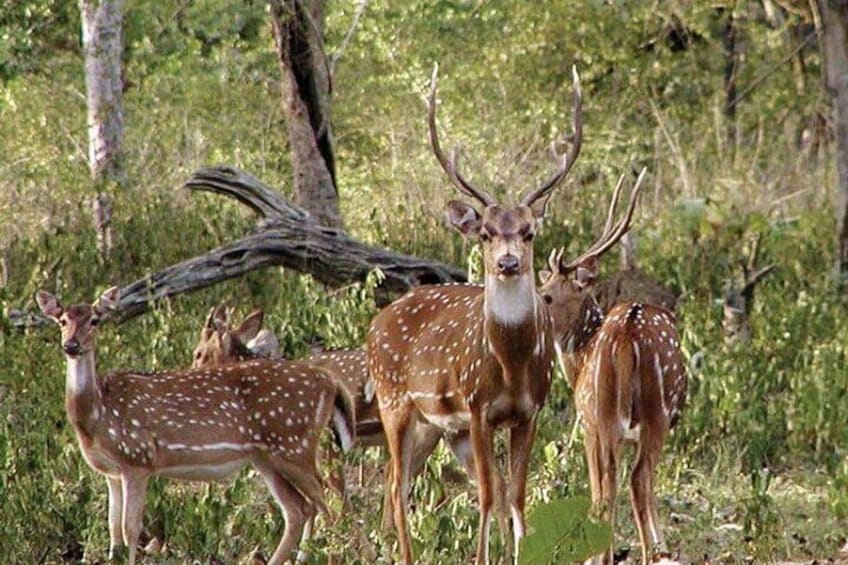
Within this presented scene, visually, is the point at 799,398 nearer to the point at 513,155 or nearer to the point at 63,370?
the point at 63,370

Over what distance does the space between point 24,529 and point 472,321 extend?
1993 mm

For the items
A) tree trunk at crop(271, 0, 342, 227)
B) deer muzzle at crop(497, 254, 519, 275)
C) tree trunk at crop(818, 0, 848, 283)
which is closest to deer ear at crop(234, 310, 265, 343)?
deer muzzle at crop(497, 254, 519, 275)

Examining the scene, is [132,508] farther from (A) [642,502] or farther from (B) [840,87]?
(B) [840,87]

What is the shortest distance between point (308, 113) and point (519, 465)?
749 centimetres

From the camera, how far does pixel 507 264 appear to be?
7.70m

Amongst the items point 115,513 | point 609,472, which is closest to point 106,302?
point 115,513

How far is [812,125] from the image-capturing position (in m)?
24.4

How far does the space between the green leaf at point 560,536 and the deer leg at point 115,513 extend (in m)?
2.70

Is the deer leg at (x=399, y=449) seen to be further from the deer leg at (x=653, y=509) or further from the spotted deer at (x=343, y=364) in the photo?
the deer leg at (x=653, y=509)

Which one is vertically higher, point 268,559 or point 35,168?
point 35,168

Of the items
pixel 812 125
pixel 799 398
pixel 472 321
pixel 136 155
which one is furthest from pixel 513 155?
pixel 472 321

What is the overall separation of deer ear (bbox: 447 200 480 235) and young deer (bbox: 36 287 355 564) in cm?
126

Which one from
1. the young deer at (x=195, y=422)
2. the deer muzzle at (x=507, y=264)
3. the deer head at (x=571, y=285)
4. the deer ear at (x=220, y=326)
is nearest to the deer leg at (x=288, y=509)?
the young deer at (x=195, y=422)

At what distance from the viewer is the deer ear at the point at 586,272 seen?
988cm
